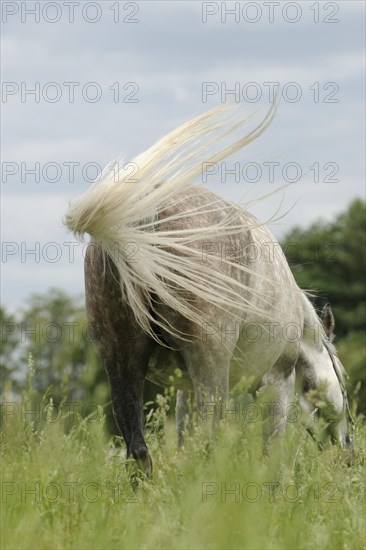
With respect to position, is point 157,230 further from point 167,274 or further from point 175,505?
point 175,505

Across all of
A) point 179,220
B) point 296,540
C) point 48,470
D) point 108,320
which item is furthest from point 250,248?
point 296,540

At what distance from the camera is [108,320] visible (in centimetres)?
629

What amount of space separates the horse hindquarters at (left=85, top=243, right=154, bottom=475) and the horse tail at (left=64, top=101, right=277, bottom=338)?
0.35ft

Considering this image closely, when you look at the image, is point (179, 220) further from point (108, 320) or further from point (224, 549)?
point (224, 549)

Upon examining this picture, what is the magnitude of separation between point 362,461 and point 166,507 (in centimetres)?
210

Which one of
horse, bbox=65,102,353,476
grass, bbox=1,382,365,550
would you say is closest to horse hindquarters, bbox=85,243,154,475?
horse, bbox=65,102,353,476

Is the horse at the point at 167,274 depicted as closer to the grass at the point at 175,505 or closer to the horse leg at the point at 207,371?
the horse leg at the point at 207,371

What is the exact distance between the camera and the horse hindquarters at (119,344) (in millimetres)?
6238

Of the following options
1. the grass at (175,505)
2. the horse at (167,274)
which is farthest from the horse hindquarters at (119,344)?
the grass at (175,505)

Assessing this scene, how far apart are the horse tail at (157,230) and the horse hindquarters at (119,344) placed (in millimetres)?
107

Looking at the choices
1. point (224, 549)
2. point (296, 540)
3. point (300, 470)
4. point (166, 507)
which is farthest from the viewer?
point (300, 470)

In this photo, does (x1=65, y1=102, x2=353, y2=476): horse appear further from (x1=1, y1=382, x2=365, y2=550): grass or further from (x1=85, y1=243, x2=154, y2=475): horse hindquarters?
(x1=1, y1=382, x2=365, y2=550): grass

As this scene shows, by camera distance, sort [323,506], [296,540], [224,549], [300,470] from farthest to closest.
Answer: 1. [300,470]
2. [323,506]
3. [296,540]
4. [224,549]

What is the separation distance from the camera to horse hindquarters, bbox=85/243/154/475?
6.24m
